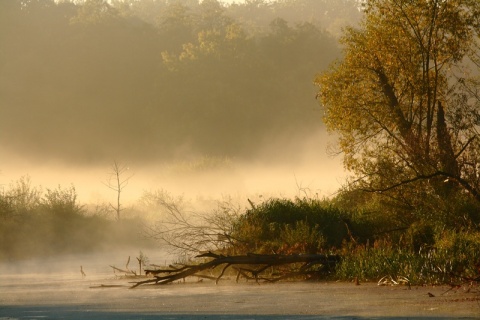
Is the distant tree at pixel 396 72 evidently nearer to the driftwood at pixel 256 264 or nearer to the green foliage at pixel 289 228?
the green foliage at pixel 289 228

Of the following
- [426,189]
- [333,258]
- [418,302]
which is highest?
[426,189]

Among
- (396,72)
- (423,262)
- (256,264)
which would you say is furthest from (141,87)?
(423,262)

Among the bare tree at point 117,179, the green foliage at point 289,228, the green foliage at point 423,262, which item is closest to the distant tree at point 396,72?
the green foliage at point 289,228

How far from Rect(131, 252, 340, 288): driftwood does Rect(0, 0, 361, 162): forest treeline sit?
290 feet

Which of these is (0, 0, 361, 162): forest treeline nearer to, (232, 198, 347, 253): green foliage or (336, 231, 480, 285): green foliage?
(232, 198, 347, 253): green foliage

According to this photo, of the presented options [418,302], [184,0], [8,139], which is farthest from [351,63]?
[184,0]

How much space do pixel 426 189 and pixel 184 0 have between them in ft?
538

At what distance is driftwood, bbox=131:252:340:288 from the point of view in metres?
23.7

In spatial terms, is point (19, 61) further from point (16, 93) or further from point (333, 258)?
point (333, 258)

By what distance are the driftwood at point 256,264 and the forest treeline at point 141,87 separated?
88.3m

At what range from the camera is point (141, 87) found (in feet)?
399

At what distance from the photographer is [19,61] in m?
121

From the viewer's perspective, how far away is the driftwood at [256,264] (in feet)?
77.8

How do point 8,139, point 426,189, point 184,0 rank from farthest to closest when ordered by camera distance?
point 184,0 → point 8,139 → point 426,189
